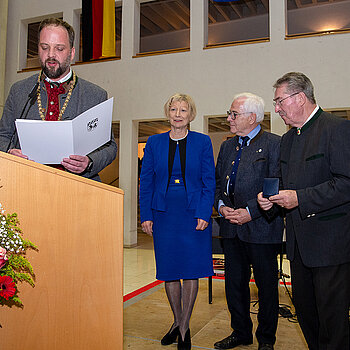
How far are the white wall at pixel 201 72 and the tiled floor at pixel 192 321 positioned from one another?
3.74 metres

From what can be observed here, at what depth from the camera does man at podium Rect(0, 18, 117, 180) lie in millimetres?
1834

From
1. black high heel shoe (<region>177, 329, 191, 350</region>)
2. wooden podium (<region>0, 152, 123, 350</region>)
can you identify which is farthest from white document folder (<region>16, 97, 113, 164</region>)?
black high heel shoe (<region>177, 329, 191, 350</region>)

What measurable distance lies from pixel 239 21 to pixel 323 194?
898 centimetres

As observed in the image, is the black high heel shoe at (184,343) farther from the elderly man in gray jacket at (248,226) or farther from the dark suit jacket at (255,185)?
the dark suit jacket at (255,185)

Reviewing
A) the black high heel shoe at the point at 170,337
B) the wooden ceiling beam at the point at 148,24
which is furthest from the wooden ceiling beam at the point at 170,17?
the black high heel shoe at the point at 170,337

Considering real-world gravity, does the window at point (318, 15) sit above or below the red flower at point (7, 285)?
above

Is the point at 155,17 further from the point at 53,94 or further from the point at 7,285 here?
the point at 7,285

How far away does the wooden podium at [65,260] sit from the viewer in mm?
1111

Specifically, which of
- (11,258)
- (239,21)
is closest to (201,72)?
(239,21)

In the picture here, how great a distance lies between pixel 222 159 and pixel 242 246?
2.14 ft

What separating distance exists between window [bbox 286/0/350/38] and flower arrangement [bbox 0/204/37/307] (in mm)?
8826

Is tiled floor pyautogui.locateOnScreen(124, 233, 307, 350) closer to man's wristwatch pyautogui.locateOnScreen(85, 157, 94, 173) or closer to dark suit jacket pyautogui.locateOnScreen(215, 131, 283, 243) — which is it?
dark suit jacket pyautogui.locateOnScreen(215, 131, 283, 243)

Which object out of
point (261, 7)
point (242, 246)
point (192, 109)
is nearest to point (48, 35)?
point (192, 109)

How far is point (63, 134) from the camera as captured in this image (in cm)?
143
